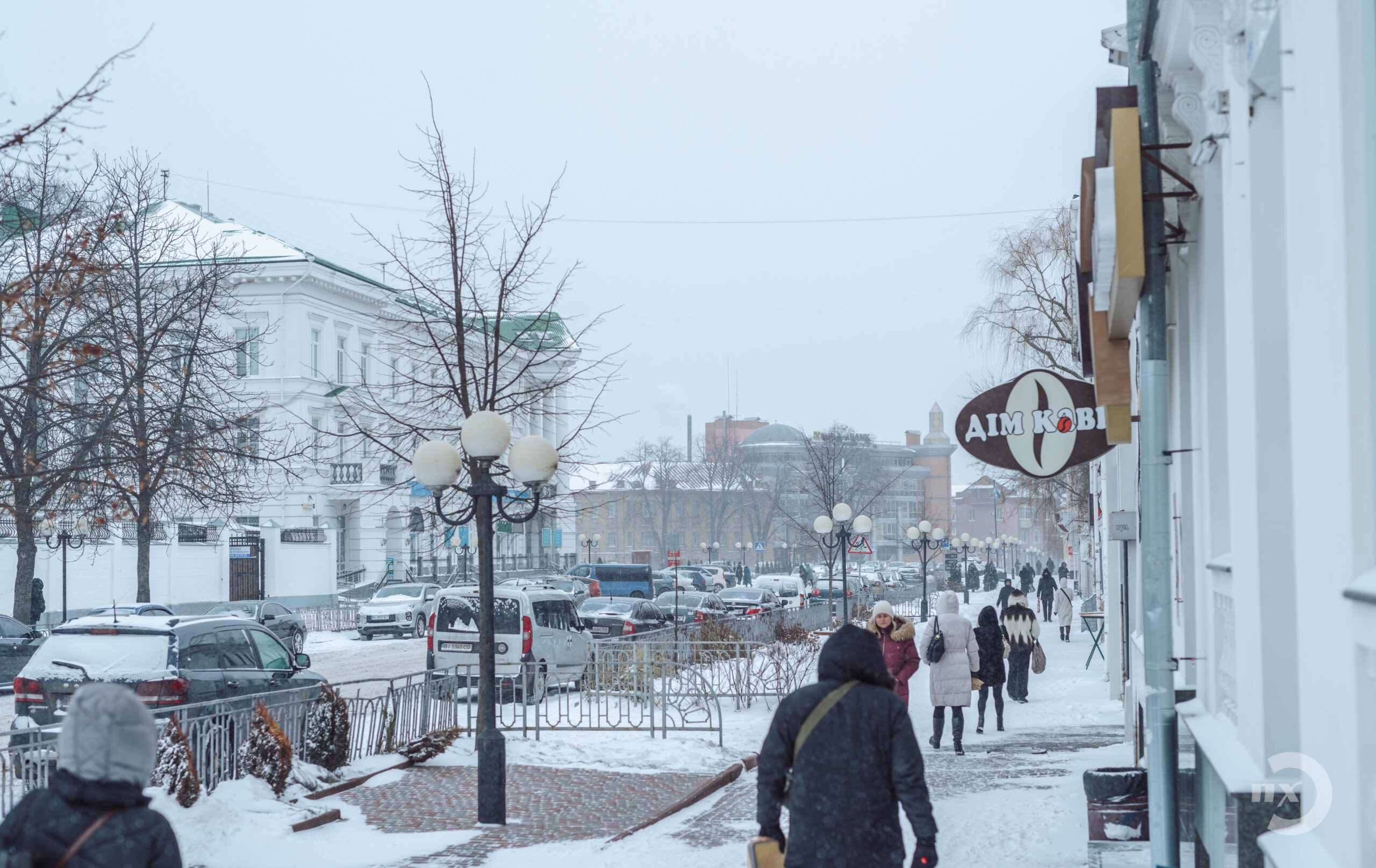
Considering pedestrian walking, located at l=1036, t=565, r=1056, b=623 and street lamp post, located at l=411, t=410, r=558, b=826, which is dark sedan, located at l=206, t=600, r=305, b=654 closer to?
street lamp post, located at l=411, t=410, r=558, b=826

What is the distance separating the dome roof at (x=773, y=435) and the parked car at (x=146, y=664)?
123m

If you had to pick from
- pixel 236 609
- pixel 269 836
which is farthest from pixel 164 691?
pixel 236 609

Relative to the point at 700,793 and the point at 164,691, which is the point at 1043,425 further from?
the point at 164,691

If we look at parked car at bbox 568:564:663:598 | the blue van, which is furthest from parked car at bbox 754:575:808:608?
parked car at bbox 568:564:663:598

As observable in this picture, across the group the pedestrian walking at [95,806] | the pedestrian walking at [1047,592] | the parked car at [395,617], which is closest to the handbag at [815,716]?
the pedestrian walking at [95,806]

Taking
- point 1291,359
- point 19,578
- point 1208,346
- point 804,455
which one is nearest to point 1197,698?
point 1208,346

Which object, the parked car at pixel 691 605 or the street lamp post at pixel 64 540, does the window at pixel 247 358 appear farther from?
the parked car at pixel 691 605

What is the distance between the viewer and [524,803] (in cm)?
1077

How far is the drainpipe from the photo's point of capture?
549 centimetres

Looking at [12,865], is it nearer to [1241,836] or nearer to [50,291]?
[1241,836]

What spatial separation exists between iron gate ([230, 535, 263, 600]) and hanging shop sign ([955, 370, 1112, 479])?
1473 inches

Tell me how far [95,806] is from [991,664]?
1300 cm

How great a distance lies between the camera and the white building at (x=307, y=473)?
40.2 metres

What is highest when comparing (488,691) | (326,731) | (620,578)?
(488,691)
